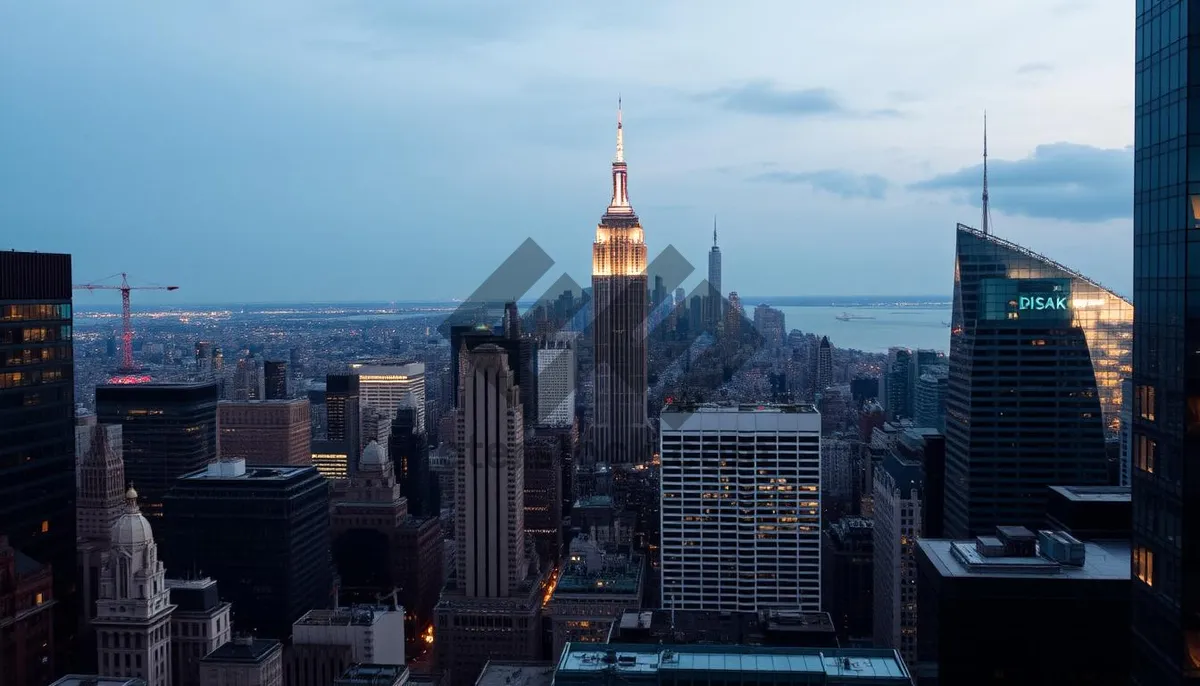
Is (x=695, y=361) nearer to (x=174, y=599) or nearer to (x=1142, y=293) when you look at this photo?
(x=174, y=599)

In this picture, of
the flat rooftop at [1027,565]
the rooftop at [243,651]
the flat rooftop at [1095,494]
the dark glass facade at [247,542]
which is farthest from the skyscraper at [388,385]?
the flat rooftop at [1027,565]

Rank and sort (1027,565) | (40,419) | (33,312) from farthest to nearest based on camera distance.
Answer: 1. (40,419)
2. (33,312)
3. (1027,565)

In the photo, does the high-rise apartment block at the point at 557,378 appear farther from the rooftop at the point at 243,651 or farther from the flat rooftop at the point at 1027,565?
the flat rooftop at the point at 1027,565

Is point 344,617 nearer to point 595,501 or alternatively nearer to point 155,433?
point 155,433

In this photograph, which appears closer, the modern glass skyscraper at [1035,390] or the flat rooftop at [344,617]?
the modern glass skyscraper at [1035,390]

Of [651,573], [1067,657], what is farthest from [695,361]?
[1067,657]

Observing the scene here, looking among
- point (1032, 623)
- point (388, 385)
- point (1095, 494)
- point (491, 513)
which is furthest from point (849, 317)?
point (1032, 623)
